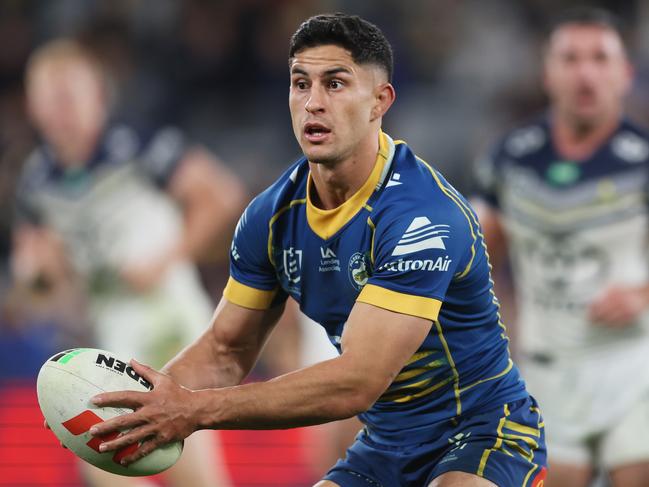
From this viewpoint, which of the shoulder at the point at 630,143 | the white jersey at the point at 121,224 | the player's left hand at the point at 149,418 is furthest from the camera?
the white jersey at the point at 121,224

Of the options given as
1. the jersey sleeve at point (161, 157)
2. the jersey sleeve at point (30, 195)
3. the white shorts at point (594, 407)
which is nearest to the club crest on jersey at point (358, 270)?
the white shorts at point (594, 407)

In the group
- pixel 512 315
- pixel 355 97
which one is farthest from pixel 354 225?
pixel 512 315

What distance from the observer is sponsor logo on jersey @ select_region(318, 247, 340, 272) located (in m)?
3.43

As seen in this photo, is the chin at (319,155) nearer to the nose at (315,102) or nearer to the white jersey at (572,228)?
the nose at (315,102)

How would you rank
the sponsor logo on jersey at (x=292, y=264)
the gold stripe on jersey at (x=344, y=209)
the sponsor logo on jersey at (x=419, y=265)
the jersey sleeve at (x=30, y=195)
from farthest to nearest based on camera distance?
the jersey sleeve at (x=30, y=195)
the sponsor logo on jersey at (x=292, y=264)
the gold stripe on jersey at (x=344, y=209)
the sponsor logo on jersey at (x=419, y=265)

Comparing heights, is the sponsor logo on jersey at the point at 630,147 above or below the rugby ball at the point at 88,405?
above

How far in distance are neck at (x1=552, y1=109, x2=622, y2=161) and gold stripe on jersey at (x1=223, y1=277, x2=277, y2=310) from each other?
114 inches

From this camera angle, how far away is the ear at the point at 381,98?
3421mm

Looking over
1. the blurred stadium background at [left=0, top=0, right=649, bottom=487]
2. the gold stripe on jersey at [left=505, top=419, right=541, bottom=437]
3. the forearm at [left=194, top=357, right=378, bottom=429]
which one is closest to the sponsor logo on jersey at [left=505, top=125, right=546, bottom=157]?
the blurred stadium background at [left=0, top=0, right=649, bottom=487]

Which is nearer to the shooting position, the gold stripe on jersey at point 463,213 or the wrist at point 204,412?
the wrist at point 204,412

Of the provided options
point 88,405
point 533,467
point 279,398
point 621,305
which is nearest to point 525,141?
point 621,305

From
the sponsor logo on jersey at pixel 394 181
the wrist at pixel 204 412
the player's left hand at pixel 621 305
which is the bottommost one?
the wrist at pixel 204 412

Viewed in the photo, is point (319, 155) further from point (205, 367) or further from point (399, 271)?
point (205, 367)

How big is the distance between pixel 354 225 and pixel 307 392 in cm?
56
